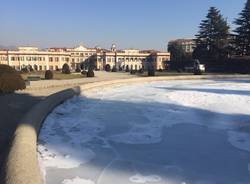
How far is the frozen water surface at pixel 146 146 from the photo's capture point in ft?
15.5

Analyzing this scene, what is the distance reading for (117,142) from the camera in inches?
259

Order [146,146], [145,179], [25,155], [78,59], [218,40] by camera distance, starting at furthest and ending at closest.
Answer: [78,59] < [218,40] < [146,146] < [145,179] < [25,155]

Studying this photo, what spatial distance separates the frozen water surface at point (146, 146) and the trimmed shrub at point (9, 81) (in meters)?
5.62

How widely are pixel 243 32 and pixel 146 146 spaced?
125 ft

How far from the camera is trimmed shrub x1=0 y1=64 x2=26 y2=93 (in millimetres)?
15266

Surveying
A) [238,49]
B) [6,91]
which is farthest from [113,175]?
[238,49]

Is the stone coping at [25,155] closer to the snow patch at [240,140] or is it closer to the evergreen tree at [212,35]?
the snow patch at [240,140]

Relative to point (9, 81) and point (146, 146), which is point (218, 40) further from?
point (146, 146)

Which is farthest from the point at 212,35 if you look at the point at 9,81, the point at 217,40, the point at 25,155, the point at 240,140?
the point at 25,155

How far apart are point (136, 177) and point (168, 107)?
6442mm

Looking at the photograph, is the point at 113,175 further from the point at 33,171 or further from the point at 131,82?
the point at 131,82

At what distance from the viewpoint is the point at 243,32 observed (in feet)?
136

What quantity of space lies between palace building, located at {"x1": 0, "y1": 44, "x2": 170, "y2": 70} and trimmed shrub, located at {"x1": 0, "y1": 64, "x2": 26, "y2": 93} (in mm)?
54354

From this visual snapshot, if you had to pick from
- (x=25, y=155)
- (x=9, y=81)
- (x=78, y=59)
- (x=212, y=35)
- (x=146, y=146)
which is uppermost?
(x=212, y=35)
